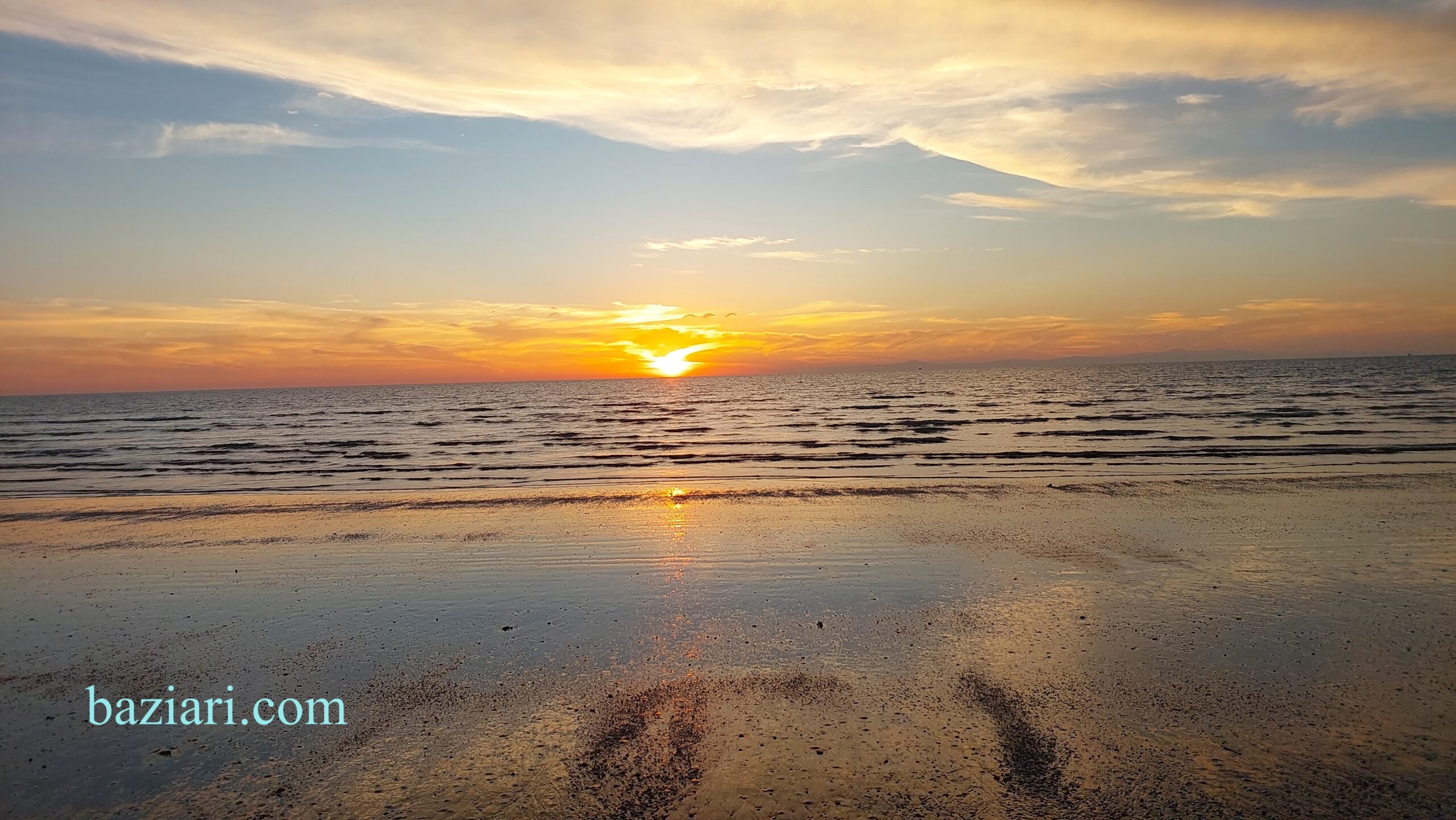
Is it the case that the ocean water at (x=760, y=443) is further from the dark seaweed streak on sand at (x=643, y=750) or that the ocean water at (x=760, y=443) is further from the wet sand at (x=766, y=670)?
Result: the dark seaweed streak on sand at (x=643, y=750)

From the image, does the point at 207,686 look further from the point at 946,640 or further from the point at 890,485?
the point at 890,485

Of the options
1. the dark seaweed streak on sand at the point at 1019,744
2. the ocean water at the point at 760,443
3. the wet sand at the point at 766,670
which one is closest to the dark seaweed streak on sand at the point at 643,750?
the wet sand at the point at 766,670

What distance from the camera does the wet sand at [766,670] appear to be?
588 centimetres

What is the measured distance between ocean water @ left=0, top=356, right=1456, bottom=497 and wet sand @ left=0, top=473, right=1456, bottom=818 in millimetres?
11549

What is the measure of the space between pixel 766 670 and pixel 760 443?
111 ft

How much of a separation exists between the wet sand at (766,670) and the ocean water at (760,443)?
11549 mm

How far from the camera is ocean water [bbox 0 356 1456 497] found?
27.0 meters

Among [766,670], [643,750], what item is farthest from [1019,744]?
[643,750]

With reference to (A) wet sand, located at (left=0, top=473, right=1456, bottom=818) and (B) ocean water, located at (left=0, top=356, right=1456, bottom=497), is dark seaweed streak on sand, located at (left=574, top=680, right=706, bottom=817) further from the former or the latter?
(B) ocean water, located at (left=0, top=356, right=1456, bottom=497)

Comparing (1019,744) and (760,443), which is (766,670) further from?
(760,443)

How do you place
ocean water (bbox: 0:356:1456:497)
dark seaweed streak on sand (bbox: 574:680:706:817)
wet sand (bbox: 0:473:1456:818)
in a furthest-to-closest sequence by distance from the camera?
ocean water (bbox: 0:356:1456:497) → wet sand (bbox: 0:473:1456:818) → dark seaweed streak on sand (bbox: 574:680:706:817)

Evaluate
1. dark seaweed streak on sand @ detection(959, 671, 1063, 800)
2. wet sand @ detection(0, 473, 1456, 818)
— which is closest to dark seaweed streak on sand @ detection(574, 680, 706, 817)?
wet sand @ detection(0, 473, 1456, 818)

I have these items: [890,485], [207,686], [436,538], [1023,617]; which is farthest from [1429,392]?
[207,686]

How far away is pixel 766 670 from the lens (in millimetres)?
8141
